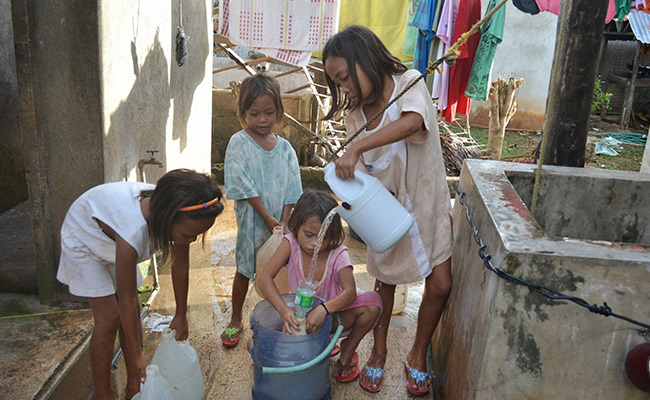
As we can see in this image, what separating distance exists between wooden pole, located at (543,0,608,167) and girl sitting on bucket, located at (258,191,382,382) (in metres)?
1.28

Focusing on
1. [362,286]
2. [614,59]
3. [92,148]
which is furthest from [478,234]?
[614,59]

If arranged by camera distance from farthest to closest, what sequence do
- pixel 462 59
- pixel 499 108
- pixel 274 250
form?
pixel 499 108
pixel 462 59
pixel 274 250

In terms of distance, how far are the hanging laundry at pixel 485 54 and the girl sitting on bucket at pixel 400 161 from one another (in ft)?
11.7

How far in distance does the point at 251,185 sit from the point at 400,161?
0.94 metres

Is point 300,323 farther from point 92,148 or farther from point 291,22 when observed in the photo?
point 291,22

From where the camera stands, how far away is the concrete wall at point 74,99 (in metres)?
2.85

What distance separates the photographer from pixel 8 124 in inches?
183

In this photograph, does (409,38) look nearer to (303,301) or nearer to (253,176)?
(253,176)

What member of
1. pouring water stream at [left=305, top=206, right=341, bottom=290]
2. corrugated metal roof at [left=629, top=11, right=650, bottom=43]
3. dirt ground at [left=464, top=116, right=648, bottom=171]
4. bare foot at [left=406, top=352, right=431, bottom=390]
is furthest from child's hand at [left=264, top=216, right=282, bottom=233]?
corrugated metal roof at [left=629, top=11, right=650, bottom=43]

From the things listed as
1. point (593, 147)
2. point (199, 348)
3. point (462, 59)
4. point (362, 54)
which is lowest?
point (199, 348)

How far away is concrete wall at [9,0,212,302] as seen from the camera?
285 cm

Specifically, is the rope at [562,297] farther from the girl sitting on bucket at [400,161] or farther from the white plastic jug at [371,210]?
the girl sitting on bucket at [400,161]

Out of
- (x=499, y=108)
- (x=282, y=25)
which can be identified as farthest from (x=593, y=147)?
(x=282, y=25)

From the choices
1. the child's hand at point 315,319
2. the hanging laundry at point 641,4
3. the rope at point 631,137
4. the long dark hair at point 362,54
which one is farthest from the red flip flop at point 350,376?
the rope at point 631,137
